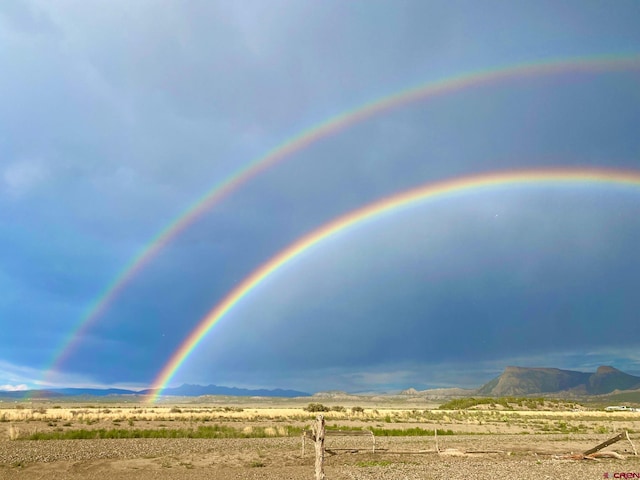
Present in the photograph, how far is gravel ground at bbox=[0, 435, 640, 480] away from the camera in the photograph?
23547 millimetres

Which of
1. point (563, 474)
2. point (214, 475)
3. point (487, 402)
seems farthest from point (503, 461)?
point (487, 402)

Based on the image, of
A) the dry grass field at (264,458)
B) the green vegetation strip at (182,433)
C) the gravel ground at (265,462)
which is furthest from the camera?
the green vegetation strip at (182,433)

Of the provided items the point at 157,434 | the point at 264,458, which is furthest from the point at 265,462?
the point at 157,434

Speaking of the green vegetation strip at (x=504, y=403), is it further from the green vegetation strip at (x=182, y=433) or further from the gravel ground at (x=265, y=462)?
the gravel ground at (x=265, y=462)

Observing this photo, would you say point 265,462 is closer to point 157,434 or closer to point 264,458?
point 264,458

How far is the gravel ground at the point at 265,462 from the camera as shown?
23547 millimetres

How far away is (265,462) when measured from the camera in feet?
90.7

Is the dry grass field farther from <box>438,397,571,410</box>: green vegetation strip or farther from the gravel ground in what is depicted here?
<box>438,397,571,410</box>: green vegetation strip

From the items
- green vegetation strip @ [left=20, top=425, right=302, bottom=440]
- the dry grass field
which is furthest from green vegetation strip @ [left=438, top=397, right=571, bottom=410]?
green vegetation strip @ [left=20, top=425, right=302, bottom=440]

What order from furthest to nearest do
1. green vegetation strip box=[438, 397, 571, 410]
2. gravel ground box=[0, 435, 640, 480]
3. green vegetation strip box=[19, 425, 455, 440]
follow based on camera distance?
green vegetation strip box=[438, 397, 571, 410] → green vegetation strip box=[19, 425, 455, 440] → gravel ground box=[0, 435, 640, 480]

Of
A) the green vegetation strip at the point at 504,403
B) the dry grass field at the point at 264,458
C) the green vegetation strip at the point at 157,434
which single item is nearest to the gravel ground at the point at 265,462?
the dry grass field at the point at 264,458

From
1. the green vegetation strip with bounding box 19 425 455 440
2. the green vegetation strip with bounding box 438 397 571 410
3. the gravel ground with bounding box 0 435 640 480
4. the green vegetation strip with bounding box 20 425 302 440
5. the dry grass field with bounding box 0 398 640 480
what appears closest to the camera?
the gravel ground with bounding box 0 435 640 480

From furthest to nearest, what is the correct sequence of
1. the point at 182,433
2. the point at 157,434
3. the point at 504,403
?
1. the point at 504,403
2. the point at 182,433
3. the point at 157,434

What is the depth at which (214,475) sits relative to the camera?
77.3 feet
